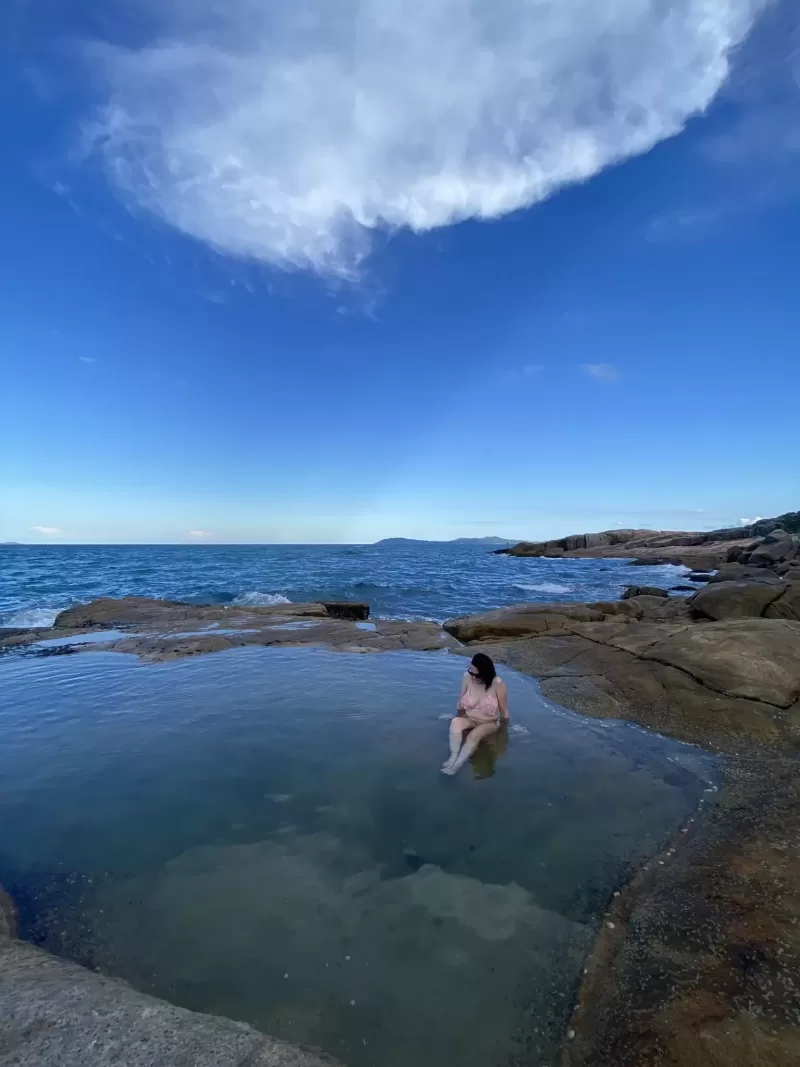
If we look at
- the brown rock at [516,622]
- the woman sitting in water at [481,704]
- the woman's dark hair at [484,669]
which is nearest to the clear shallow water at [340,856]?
the woman sitting in water at [481,704]

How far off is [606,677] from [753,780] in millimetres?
3608

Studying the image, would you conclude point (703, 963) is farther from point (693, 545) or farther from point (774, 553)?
point (693, 545)

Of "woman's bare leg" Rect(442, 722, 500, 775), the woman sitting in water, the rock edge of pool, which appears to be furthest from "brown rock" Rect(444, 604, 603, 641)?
"woman's bare leg" Rect(442, 722, 500, 775)

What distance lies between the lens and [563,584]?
37125 millimetres

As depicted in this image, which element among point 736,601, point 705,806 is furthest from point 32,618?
point 736,601

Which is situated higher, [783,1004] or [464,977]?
[783,1004]

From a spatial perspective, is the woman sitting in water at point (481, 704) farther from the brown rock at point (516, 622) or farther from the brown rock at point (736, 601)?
the brown rock at point (736, 601)

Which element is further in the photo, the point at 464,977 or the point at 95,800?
the point at 95,800

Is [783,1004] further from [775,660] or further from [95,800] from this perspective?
[775,660]

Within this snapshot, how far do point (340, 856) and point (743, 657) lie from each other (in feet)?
23.9

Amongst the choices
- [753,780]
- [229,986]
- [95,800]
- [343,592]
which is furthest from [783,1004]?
[343,592]

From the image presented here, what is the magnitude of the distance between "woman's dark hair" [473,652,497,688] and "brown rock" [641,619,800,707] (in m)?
3.68

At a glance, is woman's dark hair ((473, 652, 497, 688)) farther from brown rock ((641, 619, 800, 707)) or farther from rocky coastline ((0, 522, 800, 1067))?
brown rock ((641, 619, 800, 707))

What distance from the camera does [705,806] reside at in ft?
17.4
